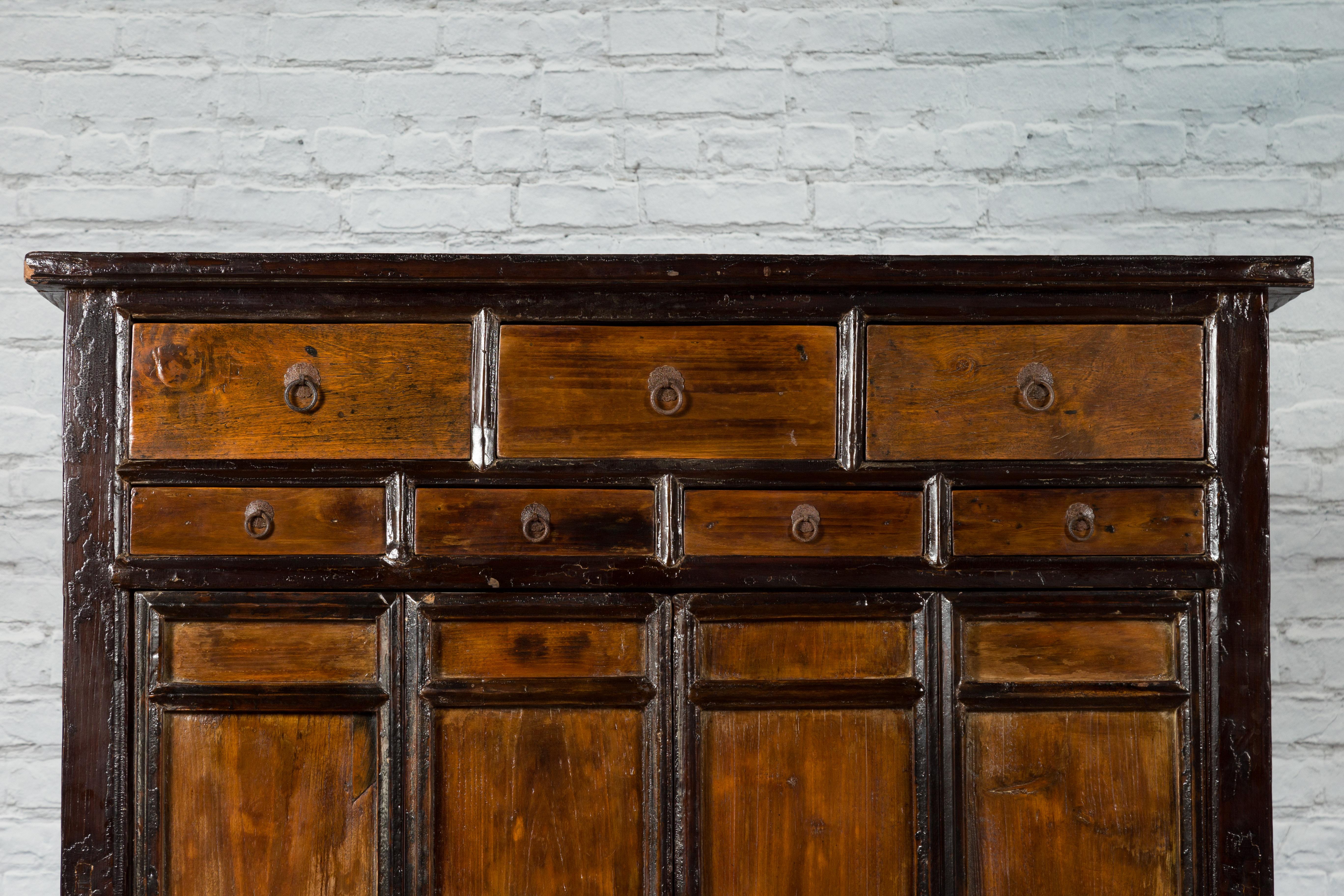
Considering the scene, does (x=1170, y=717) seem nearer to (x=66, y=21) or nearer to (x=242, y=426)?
(x=242, y=426)

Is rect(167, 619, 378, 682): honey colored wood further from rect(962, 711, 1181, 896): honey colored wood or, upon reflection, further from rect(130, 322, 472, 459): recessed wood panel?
rect(962, 711, 1181, 896): honey colored wood

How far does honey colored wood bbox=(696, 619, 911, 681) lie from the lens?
134cm

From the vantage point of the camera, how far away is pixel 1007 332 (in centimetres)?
133

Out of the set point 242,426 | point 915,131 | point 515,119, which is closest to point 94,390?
point 242,426

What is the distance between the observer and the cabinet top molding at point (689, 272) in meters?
1.27

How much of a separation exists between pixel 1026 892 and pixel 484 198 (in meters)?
1.67

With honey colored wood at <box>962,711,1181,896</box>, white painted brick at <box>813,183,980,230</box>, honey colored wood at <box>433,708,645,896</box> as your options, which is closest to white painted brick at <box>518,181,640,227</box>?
white painted brick at <box>813,183,980,230</box>

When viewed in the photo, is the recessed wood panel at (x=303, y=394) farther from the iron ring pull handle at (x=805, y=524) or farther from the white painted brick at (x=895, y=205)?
the white painted brick at (x=895, y=205)

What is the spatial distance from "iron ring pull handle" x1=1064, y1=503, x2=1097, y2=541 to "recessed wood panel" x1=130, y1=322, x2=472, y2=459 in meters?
0.88

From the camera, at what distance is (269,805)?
1.31 metres

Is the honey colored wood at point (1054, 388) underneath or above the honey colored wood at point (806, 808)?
above

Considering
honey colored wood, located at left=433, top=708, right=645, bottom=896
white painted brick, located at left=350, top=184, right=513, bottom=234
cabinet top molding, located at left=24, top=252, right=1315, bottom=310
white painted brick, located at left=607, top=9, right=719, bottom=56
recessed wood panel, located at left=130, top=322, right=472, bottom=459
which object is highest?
white painted brick, located at left=607, top=9, right=719, bottom=56

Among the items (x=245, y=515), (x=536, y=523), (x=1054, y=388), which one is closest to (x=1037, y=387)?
(x=1054, y=388)

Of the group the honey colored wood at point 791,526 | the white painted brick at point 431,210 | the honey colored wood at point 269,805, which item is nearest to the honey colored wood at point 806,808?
the honey colored wood at point 791,526
